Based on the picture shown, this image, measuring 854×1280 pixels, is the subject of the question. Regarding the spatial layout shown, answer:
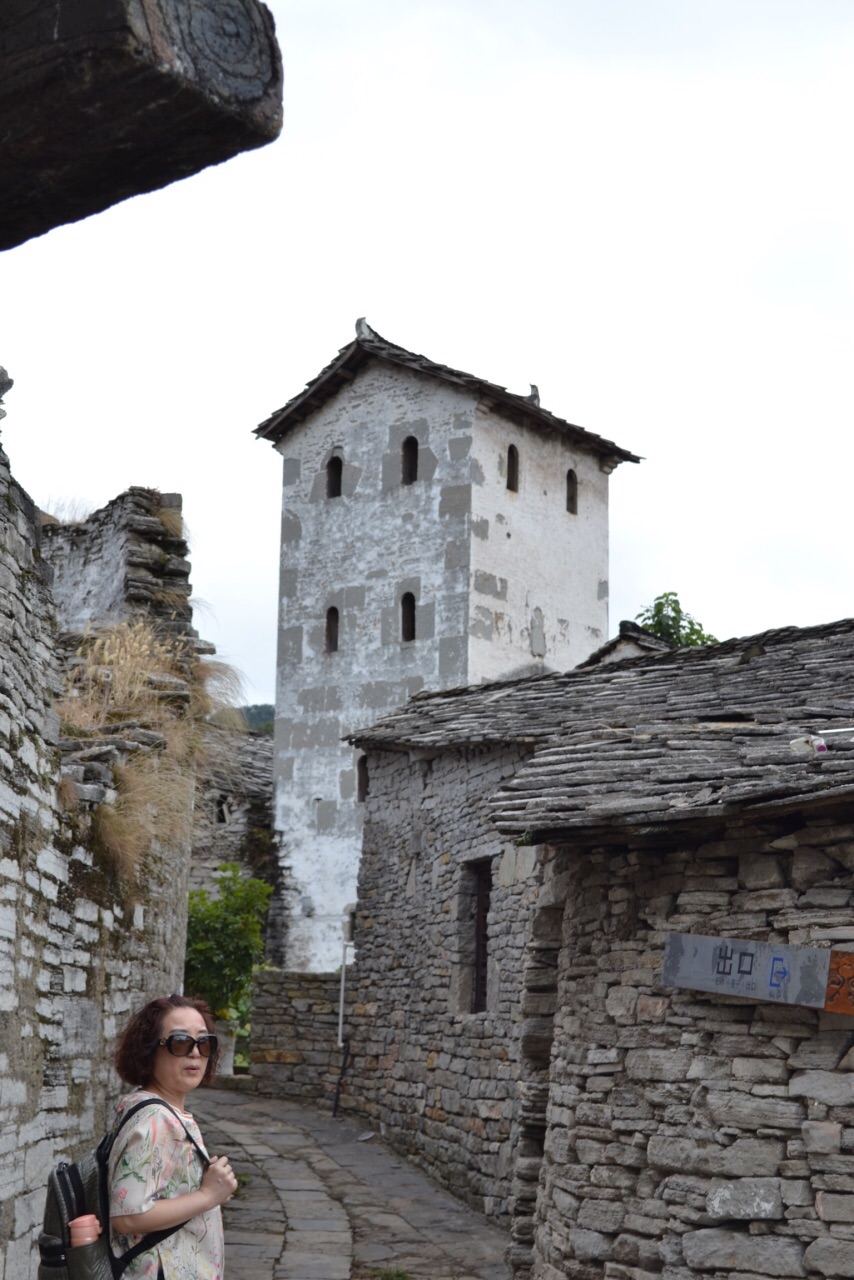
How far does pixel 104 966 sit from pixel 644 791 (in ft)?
10.3

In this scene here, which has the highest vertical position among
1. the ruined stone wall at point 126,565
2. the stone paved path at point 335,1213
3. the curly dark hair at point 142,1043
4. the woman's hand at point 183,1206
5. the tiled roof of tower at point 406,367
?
the tiled roof of tower at point 406,367

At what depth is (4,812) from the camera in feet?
19.1

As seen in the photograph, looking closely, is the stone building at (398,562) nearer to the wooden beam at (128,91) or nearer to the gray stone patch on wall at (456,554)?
the gray stone patch on wall at (456,554)

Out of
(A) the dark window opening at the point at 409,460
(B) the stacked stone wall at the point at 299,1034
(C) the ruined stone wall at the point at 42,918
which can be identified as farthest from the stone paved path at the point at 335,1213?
(A) the dark window opening at the point at 409,460

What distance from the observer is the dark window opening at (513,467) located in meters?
23.7

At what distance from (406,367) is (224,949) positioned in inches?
398

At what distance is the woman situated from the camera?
3203 millimetres

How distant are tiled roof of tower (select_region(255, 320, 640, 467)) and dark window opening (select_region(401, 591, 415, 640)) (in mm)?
3325

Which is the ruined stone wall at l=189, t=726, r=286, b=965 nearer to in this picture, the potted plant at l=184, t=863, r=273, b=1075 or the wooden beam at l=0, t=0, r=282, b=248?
the potted plant at l=184, t=863, r=273, b=1075

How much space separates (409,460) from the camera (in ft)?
78.0

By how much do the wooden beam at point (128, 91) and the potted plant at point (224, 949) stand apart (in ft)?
55.2

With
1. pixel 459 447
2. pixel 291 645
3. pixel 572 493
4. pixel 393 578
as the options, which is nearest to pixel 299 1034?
pixel 393 578

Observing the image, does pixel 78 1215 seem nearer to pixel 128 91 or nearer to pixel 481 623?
pixel 128 91

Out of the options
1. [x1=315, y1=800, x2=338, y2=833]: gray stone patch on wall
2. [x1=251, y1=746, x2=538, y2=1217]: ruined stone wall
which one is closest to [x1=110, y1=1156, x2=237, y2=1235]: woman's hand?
[x1=251, y1=746, x2=538, y2=1217]: ruined stone wall
